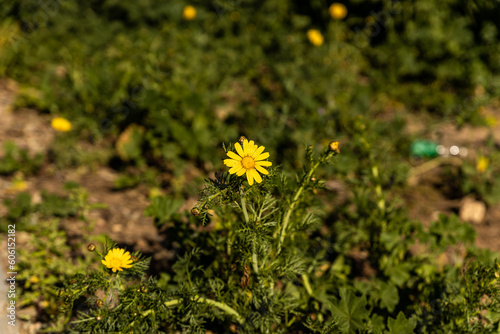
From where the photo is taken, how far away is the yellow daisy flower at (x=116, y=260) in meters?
1.60

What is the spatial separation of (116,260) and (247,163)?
635mm

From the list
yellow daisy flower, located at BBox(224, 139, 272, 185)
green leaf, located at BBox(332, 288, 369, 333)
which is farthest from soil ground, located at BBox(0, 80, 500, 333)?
yellow daisy flower, located at BBox(224, 139, 272, 185)

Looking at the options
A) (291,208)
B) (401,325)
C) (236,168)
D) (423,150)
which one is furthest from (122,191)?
(423,150)

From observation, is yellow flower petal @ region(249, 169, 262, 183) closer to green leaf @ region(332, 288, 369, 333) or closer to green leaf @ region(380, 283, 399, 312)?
green leaf @ region(332, 288, 369, 333)

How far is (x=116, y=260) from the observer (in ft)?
5.32

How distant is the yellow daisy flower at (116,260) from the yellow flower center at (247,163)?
581 mm

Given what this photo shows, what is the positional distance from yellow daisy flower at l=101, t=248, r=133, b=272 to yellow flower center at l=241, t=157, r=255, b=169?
0.58 metres

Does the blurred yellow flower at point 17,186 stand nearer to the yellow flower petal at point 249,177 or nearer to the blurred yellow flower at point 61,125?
the blurred yellow flower at point 61,125

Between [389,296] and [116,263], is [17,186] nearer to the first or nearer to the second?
[116,263]

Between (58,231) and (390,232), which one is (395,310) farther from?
(58,231)

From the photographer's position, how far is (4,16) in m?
4.33

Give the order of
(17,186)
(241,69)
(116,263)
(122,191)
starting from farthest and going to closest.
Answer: (241,69)
(122,191)
(17,186)
(116,263)

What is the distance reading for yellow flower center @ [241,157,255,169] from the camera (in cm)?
151

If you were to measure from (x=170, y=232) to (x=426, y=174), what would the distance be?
7.68ft
